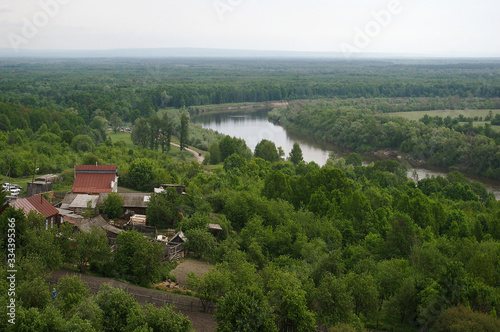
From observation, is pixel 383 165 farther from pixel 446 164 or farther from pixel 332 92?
pixel 332 92

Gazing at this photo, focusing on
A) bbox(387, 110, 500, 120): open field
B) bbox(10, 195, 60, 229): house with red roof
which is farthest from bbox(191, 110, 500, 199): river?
bbox(10, 195, 60, 229): house with red roof

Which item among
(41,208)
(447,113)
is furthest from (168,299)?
(447,113)

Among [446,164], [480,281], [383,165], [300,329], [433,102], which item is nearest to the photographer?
[300,329]

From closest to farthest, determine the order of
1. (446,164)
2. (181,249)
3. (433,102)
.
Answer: (181,249)
(446,164)
(433,102)

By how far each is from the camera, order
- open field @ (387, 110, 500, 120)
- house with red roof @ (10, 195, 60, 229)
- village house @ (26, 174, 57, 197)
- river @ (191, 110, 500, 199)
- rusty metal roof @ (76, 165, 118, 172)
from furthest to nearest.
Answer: open field @ (387, 110, 500, 120) < river @ (191, 110, 500, 199) < rusty metal roof @ (76, 165, 118, 172) < village house @ (26, 174, 57, 197) < house with red roof @ (10, 195, 60, 229)

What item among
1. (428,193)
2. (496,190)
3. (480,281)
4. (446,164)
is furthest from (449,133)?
(480,281)

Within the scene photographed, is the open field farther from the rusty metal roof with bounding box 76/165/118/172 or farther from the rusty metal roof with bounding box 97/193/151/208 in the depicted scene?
the rusty metal roof with bounding box 97/193/151/208
